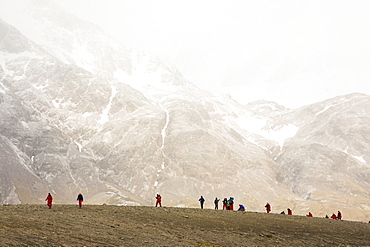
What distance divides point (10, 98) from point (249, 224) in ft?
610

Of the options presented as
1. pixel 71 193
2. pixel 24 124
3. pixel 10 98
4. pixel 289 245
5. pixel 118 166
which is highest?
pixel 10 98

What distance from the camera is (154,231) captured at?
28.1 m

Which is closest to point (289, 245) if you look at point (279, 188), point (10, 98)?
point (279, 188)

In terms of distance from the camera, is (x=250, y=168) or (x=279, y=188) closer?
(x=279, y=188)

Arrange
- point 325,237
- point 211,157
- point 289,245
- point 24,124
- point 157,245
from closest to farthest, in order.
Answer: point 157,245 < point 289,245 < point 325,237 < point 24,124 < point 211,157

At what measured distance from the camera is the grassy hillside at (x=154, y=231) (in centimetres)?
2098

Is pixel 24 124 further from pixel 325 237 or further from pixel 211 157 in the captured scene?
pixel 325 237

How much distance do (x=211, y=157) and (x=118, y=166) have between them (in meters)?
51.7

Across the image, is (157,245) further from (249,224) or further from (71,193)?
(71,193)

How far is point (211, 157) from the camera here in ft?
643

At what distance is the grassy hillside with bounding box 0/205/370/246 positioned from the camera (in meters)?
21.0

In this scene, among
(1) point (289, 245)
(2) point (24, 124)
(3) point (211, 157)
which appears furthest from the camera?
Result: (3) point (211, 157)

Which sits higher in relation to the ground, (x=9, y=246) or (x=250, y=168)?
(x=250, y=168)

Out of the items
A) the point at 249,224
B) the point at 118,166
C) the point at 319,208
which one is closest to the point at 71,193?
the point at 118,166
